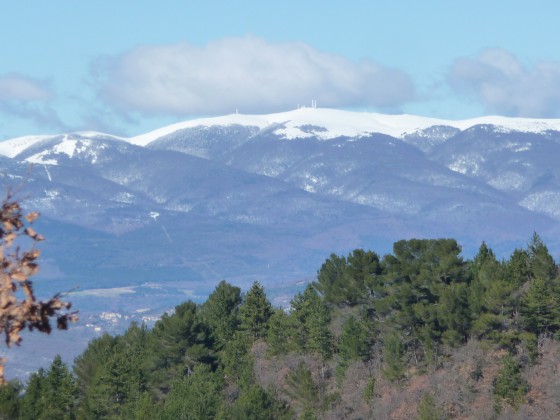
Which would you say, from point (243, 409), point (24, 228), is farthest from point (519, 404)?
point (24, 228)

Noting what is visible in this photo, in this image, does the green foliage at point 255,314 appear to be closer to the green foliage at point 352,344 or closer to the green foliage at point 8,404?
the green foliage at point 352,344

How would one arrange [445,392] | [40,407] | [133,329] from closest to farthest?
[445,392] < [40,407] < [133,329]

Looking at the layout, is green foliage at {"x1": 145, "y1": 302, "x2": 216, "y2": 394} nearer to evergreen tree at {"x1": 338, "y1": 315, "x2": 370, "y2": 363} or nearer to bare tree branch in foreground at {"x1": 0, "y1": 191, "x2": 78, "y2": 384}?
evergreen tree at {"x1": 338, "y1": 315, "x2": 370, "y2": 363}

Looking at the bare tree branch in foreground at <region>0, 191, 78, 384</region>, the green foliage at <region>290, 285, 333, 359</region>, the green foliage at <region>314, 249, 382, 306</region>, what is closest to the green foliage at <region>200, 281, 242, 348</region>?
the green foliage at <region>290, 285, 333, 359</region>

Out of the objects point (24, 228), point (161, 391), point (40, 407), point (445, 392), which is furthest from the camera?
point (161, 391)

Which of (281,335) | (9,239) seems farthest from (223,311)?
(9,239)

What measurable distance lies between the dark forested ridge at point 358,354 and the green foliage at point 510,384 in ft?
0.25

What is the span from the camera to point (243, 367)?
87625mm

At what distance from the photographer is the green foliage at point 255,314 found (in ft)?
321

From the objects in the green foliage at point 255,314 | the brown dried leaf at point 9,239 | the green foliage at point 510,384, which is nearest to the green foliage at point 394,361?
the green foliage at point 510,384

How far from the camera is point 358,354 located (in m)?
84.1

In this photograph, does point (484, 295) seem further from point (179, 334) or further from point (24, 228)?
point (24, 228)

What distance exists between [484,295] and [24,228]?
66.8 m

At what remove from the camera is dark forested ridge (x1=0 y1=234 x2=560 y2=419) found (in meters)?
72.4
